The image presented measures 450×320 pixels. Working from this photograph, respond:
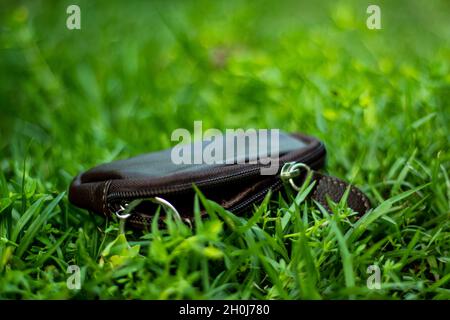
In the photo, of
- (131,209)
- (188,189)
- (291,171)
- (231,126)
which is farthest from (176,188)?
(231,126)

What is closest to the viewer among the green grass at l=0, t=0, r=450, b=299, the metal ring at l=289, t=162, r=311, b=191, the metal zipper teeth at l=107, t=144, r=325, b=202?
the green grass at l=0, t=0, r=450, b=299

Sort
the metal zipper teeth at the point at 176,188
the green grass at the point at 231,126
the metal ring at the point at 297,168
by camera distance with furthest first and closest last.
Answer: the metal ring at the point at 297,168 < the metal zipper teeth at the point at 176,188 < the green grass at the point at 231,126

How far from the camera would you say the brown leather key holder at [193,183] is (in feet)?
5.00

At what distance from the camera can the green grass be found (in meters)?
1.40

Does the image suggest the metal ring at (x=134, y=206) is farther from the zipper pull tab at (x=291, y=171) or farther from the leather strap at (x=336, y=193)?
the leather strap at (x=336, y=193)

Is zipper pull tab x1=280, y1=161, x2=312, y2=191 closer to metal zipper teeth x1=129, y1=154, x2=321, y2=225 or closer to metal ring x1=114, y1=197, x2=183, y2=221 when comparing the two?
metal zipper teeth x1=129, y1=154, x2=321, y2=225

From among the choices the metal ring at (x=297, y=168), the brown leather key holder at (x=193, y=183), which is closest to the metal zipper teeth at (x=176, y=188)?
the brown leather key holder at (x=193, y=183)

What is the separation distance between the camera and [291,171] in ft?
5.29

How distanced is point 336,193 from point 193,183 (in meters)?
0.45

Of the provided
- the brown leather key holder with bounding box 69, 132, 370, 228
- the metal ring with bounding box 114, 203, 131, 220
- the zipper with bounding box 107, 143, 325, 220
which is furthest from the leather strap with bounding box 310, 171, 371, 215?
the metal ring with bounding box 114, 203, 131, 220

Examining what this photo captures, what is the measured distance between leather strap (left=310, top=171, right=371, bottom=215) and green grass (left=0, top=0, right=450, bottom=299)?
0.06 metres
